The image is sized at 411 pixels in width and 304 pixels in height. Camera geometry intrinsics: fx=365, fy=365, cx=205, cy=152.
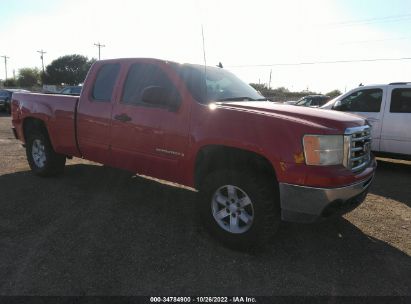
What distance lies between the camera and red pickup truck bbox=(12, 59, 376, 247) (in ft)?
10.4

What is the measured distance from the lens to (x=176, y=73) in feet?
13.6

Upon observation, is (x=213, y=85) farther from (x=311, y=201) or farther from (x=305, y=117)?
(x=311, y=201)

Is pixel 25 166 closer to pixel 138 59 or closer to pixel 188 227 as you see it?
pixel 138 59

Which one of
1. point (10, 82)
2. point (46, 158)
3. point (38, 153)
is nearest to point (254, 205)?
point (46, 158)

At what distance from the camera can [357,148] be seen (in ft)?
11.5

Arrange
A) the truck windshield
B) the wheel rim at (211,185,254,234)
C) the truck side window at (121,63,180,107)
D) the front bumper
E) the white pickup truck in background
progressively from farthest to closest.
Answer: the white pickup truck in background
the truck side window at (121,63,180,107)
the truck windshield
the wheel rim at (211,185,254,234)
the front bumper

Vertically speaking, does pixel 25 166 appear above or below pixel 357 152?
below

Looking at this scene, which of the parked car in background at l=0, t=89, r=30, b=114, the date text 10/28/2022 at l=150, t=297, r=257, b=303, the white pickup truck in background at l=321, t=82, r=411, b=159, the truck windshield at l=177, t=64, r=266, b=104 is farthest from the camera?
the parked car in background at l=0, t=89, r=30, b=114

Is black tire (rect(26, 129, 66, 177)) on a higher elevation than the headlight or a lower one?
lower

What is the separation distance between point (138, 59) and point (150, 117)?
90 cm

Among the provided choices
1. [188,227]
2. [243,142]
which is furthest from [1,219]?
[243,142]

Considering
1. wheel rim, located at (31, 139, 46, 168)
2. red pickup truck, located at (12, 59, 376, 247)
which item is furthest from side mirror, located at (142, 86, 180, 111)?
wheel rim, located at (31, 139, 46, 168)

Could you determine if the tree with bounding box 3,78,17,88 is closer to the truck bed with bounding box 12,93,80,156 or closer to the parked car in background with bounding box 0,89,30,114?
the parked car in background with bounding box 0,89,30,114

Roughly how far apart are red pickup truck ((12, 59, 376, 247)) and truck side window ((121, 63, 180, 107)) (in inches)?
0.5
